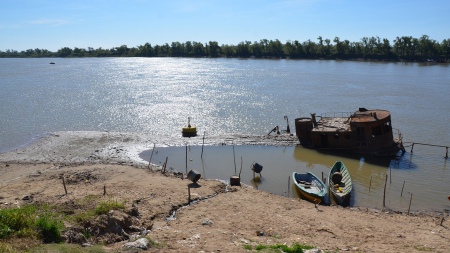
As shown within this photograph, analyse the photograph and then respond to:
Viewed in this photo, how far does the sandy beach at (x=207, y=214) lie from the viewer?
17.0 metres

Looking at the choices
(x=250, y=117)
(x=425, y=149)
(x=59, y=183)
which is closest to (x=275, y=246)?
(x=59, y=183)

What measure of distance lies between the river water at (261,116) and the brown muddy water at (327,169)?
8 cm

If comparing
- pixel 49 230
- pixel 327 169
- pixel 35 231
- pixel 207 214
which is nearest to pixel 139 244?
pixel 49 230

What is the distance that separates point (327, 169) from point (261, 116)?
21130 millimetres

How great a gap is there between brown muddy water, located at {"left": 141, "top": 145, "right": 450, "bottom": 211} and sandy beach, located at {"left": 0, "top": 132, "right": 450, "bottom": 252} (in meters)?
2.36

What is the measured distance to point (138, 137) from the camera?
4262 centimetres

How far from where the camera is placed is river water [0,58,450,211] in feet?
102

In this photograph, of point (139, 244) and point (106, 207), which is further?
point (106, 207)

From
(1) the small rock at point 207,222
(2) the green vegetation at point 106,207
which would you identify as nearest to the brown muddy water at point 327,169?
(1) the small rock at point 207,222

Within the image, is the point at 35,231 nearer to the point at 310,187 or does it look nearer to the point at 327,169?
the point at 310,187

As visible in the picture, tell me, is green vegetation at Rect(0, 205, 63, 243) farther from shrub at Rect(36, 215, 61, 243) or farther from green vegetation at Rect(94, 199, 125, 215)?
green vegetation at Rect(94, 199, 125, 215)

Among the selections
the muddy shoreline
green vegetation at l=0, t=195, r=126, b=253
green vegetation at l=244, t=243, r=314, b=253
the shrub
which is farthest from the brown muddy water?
the shrub

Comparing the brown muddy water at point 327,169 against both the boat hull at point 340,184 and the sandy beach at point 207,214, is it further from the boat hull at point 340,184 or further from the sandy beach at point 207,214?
the sandy beach at point 207,214

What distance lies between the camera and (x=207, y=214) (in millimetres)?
20953
